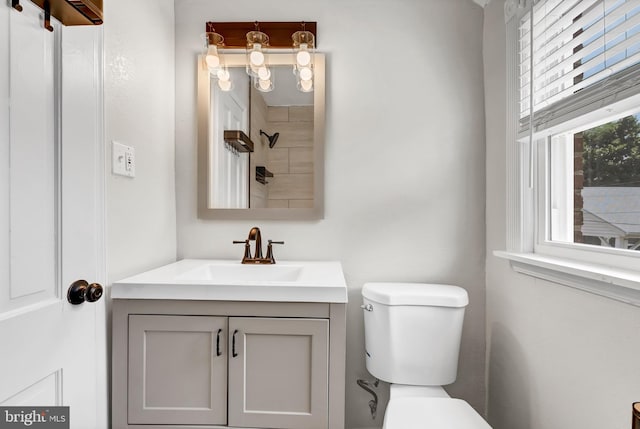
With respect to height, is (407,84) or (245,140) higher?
(407,84)

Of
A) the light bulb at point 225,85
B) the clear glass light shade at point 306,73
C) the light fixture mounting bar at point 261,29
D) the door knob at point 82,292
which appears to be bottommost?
the door knob at point 82,292

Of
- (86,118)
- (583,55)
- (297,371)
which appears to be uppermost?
(583,55)

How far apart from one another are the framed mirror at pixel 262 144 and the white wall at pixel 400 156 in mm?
71

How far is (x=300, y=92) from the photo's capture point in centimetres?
183

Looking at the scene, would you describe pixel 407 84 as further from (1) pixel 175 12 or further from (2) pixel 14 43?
(2) pixel 14 43

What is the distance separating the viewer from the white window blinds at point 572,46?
38.7 inches

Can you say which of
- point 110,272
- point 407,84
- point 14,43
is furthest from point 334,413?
point 407,84

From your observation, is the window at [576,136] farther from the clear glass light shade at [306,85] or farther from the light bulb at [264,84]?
the light bulb at [264,84]

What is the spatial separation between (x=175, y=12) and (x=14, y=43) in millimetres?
1257

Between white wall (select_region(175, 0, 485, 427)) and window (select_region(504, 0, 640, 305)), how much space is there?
29 cm

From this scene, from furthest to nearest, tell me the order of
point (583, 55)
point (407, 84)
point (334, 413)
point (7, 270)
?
point (407, 84)
point (334, 413)
point (583, 55)
point (7, 270)

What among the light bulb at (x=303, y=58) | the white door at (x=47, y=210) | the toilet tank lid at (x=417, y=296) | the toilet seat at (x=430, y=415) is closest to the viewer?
the white door at (x=47, y=210)

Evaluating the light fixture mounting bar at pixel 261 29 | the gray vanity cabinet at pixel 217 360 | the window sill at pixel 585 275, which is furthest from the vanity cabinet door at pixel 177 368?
the light fixture mounting bar at pixel 261 29

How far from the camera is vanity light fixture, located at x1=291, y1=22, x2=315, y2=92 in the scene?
1790 millimetres
